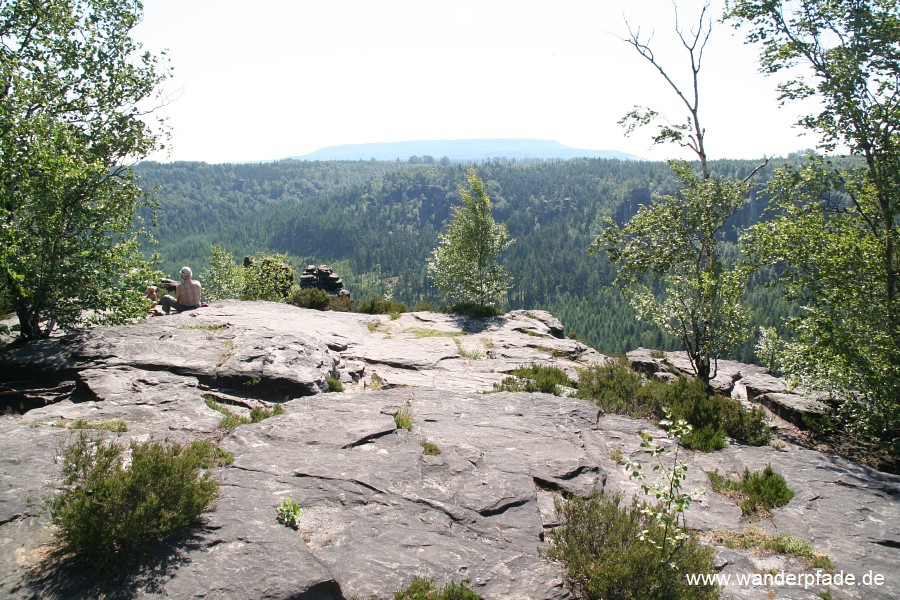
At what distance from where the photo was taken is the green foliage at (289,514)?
653 centimetres

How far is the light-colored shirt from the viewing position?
1966cm

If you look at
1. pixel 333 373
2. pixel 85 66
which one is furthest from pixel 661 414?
pixel 85 66

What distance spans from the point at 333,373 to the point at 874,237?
53.0 ft

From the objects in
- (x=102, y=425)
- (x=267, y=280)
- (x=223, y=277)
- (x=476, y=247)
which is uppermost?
(x=476, y=247)

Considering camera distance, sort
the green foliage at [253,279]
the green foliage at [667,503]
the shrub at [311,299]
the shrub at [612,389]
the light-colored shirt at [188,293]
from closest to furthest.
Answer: the green foliage at [667,503] < the shrub at [612,389] < the light-colored shirt at [188,293] < the shrub at [311,299] < the green foliage at [253,279]

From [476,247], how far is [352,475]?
2368 centimetres

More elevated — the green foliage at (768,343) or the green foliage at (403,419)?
the green foliage at (403,419)

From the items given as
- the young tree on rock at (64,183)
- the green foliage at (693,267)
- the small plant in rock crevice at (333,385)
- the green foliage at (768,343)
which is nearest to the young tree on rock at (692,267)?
the green foliage at (693,267)

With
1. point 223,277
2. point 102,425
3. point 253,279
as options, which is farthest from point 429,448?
point 223,277

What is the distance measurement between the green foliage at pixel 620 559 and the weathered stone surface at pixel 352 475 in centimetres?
30

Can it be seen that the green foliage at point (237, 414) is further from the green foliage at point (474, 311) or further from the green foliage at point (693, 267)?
the green foliage at point (474, 311)

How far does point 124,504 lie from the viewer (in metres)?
5.62

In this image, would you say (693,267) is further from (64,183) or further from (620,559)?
(64,183)

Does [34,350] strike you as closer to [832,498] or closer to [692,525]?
[692,525]
